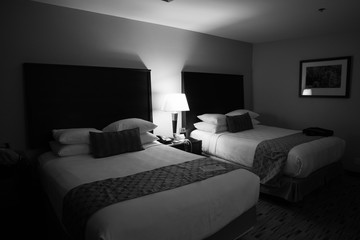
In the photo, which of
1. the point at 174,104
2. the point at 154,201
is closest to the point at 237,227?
the point at 154,201

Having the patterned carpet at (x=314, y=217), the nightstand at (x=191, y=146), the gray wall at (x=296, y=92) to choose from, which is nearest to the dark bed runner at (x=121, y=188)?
the patterned carpet at (x=314, y=217)

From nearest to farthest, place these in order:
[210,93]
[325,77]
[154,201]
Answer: [154,201] < [325,77] < [210,93]

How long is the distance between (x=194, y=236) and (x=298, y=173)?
170 centimetres

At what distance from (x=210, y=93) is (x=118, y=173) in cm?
269

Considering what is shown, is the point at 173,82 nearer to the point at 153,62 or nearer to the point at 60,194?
the point at 153,62

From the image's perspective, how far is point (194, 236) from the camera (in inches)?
61.9

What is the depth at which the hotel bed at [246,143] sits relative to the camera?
2.77m

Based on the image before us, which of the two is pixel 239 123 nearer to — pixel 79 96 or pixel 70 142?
pixel 79 96

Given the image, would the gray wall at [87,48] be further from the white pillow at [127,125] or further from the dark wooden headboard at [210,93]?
the white pillow at [127,125]

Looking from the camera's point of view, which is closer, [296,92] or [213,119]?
[213,119]

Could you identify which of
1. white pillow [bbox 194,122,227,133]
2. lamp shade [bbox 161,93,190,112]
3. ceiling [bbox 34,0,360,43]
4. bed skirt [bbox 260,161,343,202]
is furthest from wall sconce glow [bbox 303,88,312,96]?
lamp shade [bbox 161,93,190,112]

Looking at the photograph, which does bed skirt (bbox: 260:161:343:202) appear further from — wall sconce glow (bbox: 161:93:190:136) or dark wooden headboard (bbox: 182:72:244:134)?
dark wooden headboard (bbox: 182:72:244:134)

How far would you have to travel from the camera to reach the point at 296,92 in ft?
15.1

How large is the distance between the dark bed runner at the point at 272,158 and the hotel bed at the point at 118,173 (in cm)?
77
